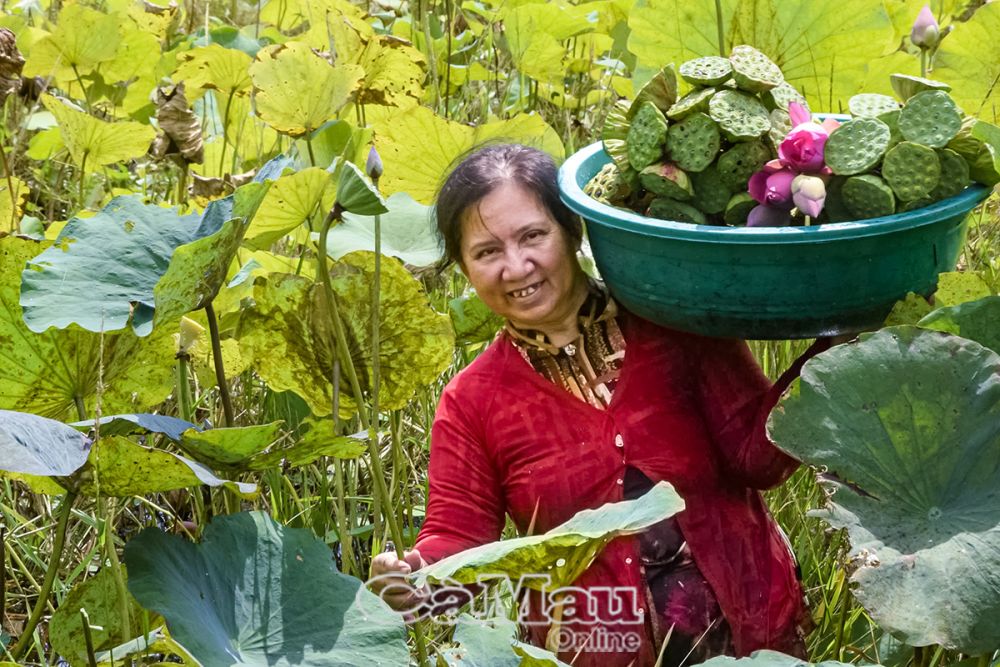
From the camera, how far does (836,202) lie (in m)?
1.16

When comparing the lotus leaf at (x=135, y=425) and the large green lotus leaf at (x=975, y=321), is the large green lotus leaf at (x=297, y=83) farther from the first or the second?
the large green lotus leaf at (x=975, y=321)

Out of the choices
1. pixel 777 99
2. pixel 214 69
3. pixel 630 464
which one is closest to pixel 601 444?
pixel 630 464

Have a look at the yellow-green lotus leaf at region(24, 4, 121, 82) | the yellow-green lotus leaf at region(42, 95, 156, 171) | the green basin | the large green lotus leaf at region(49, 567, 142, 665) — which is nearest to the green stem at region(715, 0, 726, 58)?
the green basin

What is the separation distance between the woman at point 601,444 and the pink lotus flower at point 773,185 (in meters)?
0.23

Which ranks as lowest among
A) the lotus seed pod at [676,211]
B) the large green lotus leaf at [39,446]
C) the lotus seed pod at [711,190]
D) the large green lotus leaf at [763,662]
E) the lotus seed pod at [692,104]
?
the large green lotus leaf at [763,662]

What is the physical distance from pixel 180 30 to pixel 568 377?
2.21 m

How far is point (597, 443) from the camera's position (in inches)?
54.1

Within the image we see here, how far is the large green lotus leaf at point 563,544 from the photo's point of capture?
100 cm

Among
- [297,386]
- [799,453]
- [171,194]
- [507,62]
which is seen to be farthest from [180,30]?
[799,453]

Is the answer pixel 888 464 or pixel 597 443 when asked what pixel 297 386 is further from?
pixel 888 464

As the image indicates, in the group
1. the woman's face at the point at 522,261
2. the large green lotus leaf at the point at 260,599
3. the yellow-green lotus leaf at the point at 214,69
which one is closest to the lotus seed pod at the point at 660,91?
the woman's face at the point at 522,261

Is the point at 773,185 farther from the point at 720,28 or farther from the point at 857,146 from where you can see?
the point at 720,28

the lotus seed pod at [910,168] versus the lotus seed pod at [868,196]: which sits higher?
the lotus seed pod at [910,168]

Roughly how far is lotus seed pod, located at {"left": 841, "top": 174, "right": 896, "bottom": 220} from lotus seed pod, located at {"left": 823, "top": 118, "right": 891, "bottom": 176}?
0.03 feet
